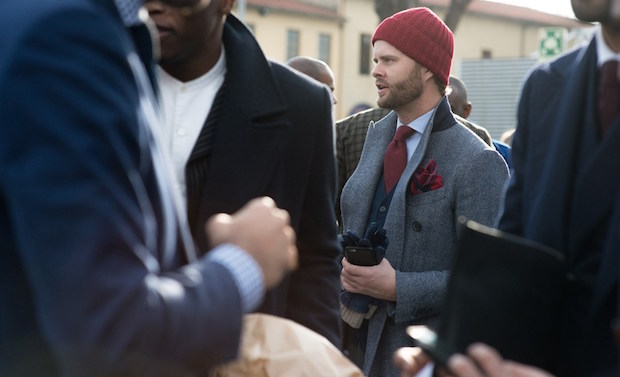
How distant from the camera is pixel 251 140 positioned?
9.04 feet

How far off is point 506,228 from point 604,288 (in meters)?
0.46

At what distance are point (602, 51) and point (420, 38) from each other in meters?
3.13

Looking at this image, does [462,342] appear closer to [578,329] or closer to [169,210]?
[578,329]

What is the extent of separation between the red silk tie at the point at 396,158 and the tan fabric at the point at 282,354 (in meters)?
2.32

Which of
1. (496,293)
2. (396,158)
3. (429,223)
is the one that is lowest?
(429,223)

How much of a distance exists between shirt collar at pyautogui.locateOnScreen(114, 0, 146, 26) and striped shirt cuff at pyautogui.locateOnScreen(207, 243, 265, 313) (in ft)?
1.46

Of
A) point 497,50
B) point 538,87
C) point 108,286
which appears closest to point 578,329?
point 538,87

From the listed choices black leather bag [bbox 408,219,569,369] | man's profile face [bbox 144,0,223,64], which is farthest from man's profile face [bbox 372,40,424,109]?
black leather bag [bbox 408,219,569,369]

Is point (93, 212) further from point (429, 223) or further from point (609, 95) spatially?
point (429, 223)

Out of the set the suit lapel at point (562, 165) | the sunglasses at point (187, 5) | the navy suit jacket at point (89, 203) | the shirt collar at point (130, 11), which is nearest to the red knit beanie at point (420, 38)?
the sunglasses at point (187, 5)

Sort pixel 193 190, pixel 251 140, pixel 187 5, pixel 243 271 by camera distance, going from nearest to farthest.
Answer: pixel 243 271 → pixel 187 5 → pixel 193 190 → pixel 251 140

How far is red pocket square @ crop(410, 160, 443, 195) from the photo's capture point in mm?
4336

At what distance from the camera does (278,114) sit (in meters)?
2.86

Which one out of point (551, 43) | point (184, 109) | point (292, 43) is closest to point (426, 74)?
point (184, 109)
